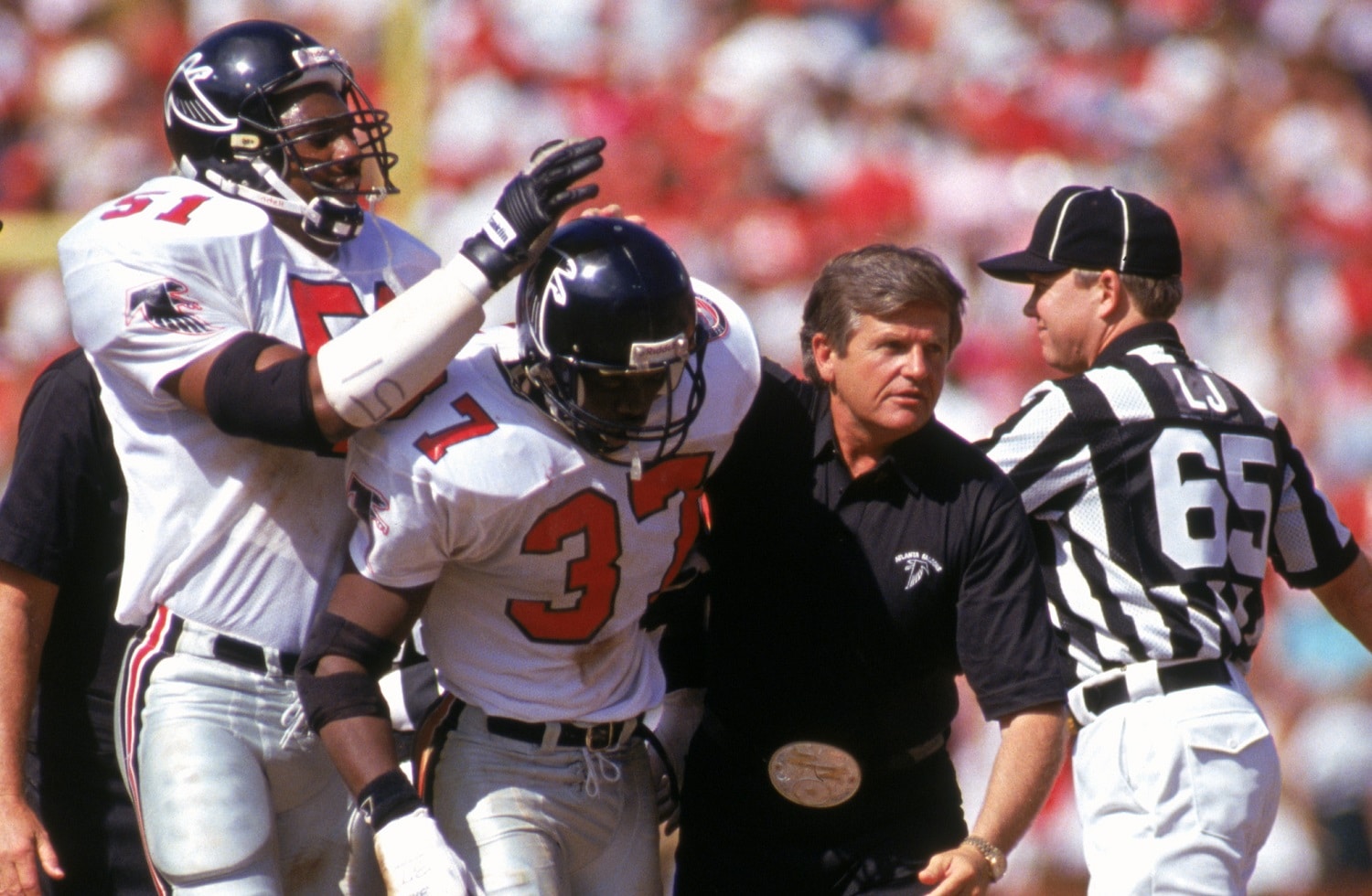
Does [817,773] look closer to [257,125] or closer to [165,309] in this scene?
[165,309]

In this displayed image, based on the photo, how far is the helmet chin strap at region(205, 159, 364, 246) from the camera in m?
3.11

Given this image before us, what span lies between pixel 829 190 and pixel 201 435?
613 cm

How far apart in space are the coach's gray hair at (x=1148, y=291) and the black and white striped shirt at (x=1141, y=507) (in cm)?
19

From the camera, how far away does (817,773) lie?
10.9ft

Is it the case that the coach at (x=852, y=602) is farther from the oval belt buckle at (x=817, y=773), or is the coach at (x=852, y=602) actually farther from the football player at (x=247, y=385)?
the football player at (x=247, y=385)

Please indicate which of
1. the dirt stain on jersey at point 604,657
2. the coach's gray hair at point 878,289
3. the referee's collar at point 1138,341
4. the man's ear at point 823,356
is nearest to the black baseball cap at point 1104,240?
the referee's collar at point 1138,341

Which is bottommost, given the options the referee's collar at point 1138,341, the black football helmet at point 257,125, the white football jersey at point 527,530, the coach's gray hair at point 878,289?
the white football jersey at point 527,530

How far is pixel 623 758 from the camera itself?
3123mm

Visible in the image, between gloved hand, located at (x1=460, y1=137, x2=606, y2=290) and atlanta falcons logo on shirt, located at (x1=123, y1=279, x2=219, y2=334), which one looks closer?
gloved hand, located at (x1=460, y1=137, x2=606, y2=290)

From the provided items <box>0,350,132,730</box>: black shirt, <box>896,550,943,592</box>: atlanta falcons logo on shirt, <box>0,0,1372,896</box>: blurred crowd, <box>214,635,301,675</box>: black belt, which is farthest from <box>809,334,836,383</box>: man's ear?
<box>0,0,1372,896</box>: blurred crowd

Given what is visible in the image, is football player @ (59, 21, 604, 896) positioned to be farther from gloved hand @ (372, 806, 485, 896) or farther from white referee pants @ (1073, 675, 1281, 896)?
white referee pants @ (1073, 675, 1281, 896)

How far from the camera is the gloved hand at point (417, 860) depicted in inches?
103

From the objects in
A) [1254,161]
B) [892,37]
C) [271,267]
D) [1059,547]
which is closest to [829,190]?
[892,37]

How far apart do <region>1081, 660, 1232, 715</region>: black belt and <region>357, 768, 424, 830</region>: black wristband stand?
5.21 ft
